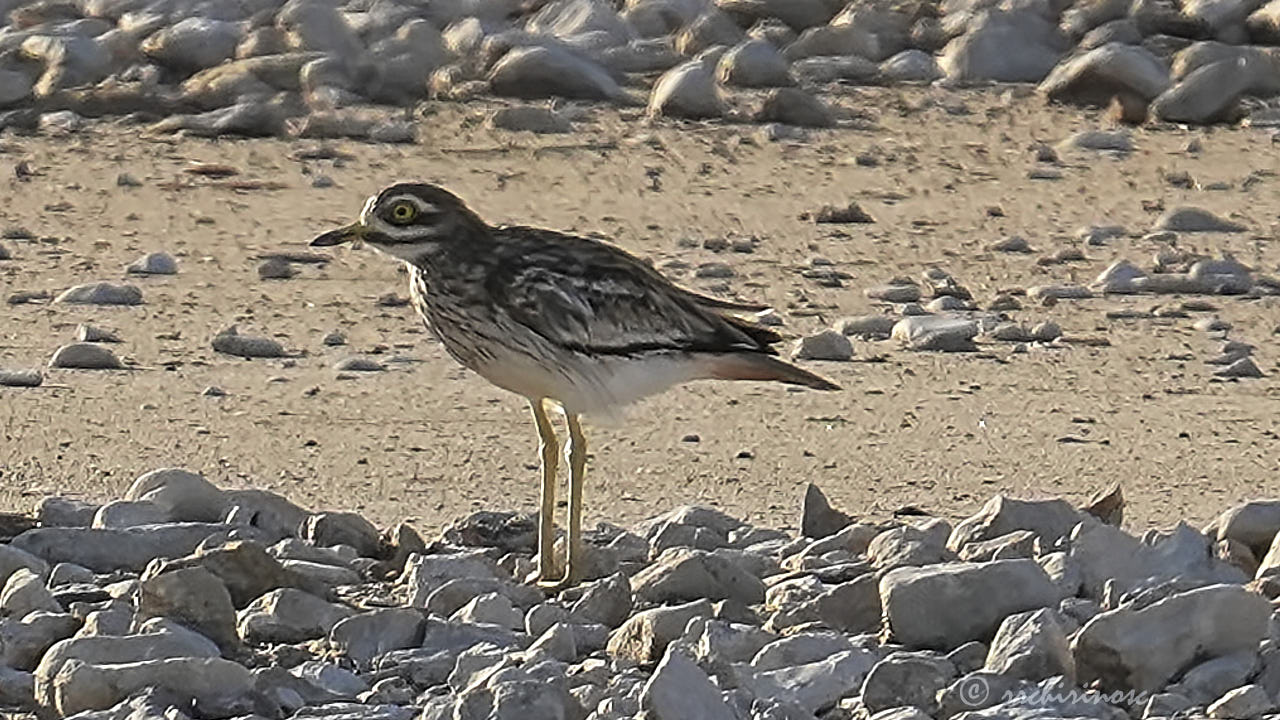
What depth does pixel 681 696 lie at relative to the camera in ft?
17.8

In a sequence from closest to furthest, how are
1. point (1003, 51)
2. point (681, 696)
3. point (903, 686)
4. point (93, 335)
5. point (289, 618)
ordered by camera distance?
point (681, 696) < point (903, 686) < point (289, 618) < point (93, 335) < point (1003, 51)

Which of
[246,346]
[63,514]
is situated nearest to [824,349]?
[246,346]

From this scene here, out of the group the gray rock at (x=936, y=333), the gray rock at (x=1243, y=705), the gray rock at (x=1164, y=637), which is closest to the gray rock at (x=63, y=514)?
the gray rock at (x=1164, y=637)

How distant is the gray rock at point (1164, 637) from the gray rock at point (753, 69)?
8700 mm

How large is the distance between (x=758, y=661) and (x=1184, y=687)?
0.75 metres

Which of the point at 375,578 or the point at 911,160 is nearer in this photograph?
the point at 375,578

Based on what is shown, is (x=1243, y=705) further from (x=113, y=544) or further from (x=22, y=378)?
(x=22, y=378)

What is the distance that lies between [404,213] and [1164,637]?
7.23 ft

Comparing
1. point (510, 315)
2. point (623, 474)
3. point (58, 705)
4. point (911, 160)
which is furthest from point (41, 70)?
point (58, 705)

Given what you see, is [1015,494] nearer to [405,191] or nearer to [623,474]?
[623,474]

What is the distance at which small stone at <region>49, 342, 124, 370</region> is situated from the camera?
9.55 m

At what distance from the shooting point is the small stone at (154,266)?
11.1 m

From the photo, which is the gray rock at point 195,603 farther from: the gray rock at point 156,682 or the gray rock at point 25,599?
the gray rock at point 156,682

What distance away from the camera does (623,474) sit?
841 cm
